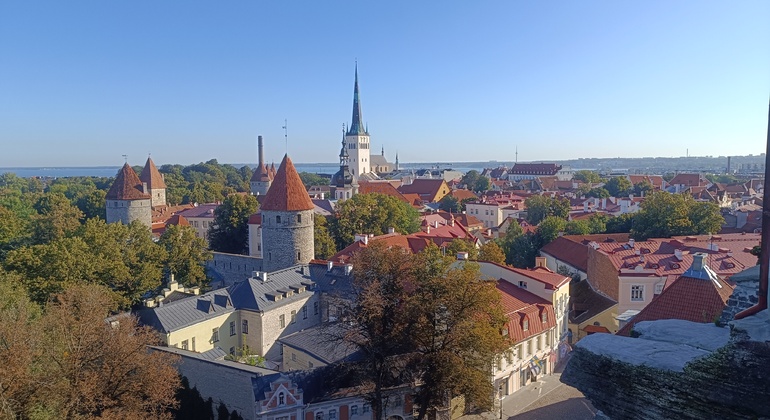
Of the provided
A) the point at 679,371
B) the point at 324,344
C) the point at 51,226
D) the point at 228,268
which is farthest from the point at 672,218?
the point at 51,226

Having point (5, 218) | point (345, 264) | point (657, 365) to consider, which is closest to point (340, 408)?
point (345, 264)

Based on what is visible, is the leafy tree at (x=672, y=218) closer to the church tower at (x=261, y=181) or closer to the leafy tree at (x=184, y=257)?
the leafy tree at (x=184, y=257)

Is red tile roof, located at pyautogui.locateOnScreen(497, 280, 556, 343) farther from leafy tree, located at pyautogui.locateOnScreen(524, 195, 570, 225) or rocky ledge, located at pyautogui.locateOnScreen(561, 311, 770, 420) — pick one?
leafy tree, located at pyautogui.locateOnScreen(524, 195, 570, 225)

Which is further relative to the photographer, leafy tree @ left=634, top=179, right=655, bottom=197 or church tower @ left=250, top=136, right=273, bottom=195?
leafy tree @ left=634, top=179, right=655, bottom=197

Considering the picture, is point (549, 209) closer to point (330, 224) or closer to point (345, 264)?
point (330, 224)

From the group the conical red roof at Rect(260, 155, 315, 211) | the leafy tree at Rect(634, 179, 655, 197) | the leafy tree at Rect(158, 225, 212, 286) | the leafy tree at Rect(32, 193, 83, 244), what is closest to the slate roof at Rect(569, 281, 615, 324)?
the conical red roof at Rect(260, 155, 315, 211)
